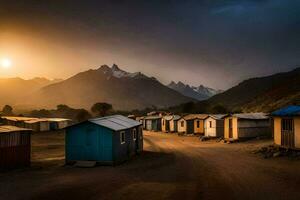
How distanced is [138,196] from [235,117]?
30.7 meters

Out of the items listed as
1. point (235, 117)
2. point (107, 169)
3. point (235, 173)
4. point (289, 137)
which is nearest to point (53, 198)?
point (107, 169)

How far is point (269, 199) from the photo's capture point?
14.8m

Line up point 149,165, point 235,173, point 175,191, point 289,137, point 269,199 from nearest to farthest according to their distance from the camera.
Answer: point 269,199, point 175,191, point 235,173, point 149,165, point 289,137

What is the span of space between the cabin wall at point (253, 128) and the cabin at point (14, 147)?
28.0 m

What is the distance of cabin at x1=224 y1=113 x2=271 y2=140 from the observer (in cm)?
4338

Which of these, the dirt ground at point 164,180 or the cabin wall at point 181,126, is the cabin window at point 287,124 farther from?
the cabin wall at point 181,126

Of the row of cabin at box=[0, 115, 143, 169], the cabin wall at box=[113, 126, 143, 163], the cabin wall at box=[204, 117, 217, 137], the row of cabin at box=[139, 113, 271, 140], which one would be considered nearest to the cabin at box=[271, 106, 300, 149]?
the row of cabin at box=[139, 113, 271, 140]

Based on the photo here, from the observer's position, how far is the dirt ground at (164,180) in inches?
632

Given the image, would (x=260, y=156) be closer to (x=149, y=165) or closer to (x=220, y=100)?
(x=149, y=165)

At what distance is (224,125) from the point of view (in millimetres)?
47469

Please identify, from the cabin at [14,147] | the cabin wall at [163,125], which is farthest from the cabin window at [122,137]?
the cabin wall at [163,125]

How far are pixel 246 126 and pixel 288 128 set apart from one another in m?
14.7

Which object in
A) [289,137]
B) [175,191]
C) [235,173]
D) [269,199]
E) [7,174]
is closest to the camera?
[269,199]

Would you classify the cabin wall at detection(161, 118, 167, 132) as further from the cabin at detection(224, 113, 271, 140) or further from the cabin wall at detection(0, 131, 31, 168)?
the cabin wall at detection(0, 131, 31, 168)
